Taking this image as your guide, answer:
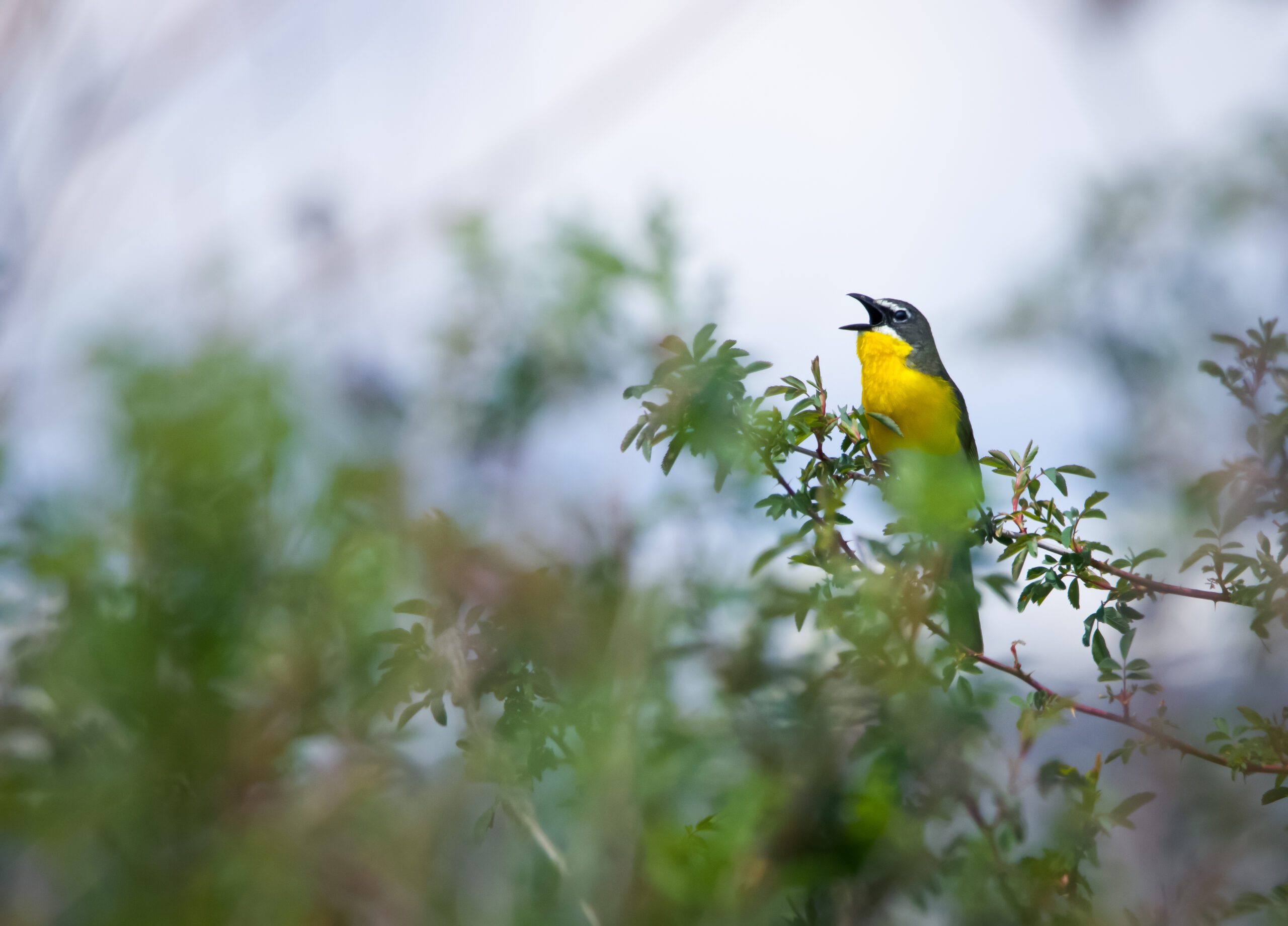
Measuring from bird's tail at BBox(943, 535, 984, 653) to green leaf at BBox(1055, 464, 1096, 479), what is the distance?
13.8 inches

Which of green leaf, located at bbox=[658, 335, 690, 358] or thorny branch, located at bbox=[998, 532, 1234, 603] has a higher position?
green leaf, located at bbox=[658, 335, 690, 358]

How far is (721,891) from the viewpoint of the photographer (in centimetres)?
96

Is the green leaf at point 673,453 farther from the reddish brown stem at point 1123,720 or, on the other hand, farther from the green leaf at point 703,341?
the reddish brown stem at point 1123,720

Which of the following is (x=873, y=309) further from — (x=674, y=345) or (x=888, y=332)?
(x=674, y=345)

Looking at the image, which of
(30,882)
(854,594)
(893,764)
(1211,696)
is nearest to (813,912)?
(893,764)

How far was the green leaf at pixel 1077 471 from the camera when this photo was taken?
6.20 feet

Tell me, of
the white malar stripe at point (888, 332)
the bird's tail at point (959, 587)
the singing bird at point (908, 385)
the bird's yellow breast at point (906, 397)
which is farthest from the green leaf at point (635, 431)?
the white malar stripe at point (888, 332)

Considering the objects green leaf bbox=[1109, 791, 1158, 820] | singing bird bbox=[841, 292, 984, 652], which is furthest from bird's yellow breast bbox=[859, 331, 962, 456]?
green leaf bbox=[1109, 791, 1158, 820]

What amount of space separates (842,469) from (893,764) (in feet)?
2.95

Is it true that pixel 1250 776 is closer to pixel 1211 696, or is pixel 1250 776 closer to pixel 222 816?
pixel 1211 696

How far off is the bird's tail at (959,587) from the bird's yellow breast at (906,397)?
107 inches

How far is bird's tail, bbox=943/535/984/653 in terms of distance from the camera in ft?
3.99

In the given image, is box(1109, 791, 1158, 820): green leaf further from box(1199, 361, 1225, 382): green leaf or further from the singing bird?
the singing bird

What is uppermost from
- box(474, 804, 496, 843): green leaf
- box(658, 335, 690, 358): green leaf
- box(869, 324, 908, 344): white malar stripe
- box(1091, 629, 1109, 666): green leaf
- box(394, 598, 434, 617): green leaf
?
box(869, 324, 908, 344): white malar stripe
